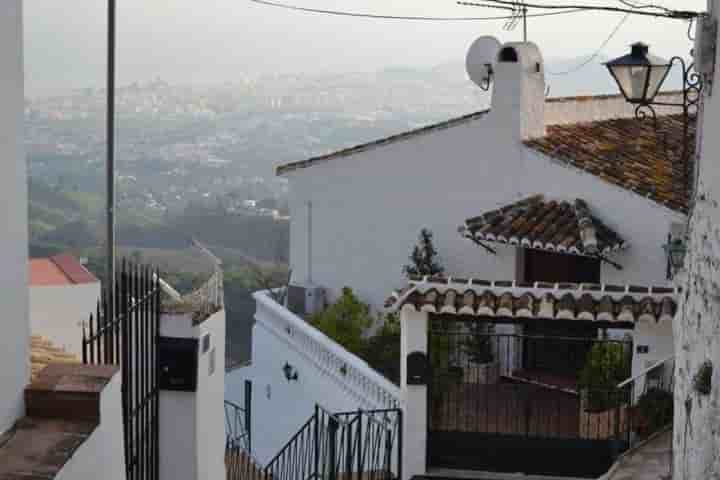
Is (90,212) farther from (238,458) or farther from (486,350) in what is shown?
(486,350)

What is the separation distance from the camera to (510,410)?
575 inches

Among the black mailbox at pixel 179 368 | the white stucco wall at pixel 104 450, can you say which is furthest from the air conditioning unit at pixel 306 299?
the white stucco wall at pixel 104 450

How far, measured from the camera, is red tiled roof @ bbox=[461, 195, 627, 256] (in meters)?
15.8

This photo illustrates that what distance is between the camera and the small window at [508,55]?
17625 millimetres

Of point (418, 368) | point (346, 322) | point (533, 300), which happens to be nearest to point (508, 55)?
point (346, 322)

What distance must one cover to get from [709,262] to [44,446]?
3705 millimetres

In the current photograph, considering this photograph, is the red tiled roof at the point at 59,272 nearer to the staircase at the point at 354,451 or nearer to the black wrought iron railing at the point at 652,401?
the staircase at the point at 354,451

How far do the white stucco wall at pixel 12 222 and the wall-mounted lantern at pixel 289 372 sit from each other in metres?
12.0

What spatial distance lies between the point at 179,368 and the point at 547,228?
8.32 meters

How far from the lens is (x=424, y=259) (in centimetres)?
1756

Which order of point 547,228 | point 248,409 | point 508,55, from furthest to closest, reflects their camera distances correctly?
point 248,409 → point 508,55 → point 547,228

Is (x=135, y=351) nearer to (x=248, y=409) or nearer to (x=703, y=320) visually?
(x=703, y=320)

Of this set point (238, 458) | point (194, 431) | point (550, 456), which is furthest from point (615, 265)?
point (194, 431)

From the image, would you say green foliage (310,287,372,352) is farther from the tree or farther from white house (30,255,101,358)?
white house (30,255,101,358)
